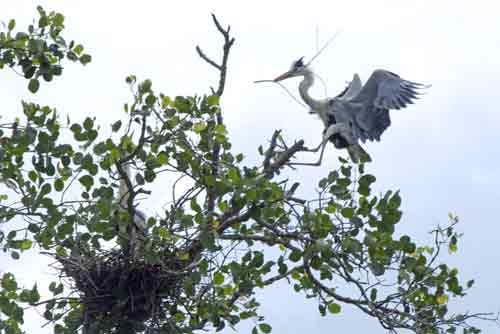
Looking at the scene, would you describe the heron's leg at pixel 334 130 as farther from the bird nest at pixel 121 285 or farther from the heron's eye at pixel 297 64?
the bird nest at pixel 121 285

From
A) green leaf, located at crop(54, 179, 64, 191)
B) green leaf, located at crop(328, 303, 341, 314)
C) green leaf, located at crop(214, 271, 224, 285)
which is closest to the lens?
green leaf, located at crop(214, 271, 224, 285)

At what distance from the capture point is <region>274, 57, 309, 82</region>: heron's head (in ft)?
29.7

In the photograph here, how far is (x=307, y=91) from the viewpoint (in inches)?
354

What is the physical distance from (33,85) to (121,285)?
133 centimetres

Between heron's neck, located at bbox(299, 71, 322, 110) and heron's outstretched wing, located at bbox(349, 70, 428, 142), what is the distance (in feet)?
1.30

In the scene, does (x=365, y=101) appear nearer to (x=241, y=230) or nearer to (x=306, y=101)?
(x=306, y=101)

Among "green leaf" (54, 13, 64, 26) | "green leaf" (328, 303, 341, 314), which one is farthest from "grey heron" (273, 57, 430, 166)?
"green leaf" (54, 13, 64, 26)

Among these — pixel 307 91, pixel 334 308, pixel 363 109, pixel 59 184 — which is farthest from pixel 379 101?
pixel 59 184

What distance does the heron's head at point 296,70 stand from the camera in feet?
29.7

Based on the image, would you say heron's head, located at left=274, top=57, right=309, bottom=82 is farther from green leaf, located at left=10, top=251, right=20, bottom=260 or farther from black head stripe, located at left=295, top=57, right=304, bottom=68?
green leaf, located at left=10, top=251, right=20, bottom=260

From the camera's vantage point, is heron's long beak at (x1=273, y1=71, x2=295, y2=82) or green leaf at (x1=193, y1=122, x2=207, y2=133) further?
heron's long beak at (x1=273, y1=71, x2=295, y2=82)

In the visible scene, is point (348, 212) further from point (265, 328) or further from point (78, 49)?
point (78, 49)

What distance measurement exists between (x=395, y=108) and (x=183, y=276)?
3.22 metres

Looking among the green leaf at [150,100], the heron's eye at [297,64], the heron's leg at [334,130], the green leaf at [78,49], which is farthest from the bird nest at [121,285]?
the heron's eye at [297,64]
